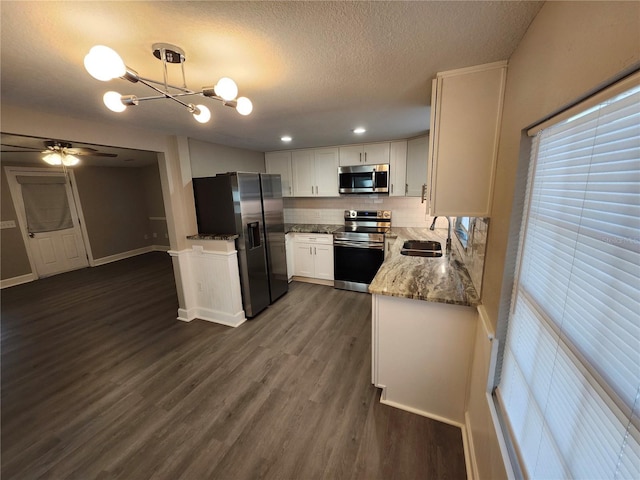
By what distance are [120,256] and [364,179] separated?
615 cm

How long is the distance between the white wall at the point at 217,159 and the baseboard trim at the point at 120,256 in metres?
4.41

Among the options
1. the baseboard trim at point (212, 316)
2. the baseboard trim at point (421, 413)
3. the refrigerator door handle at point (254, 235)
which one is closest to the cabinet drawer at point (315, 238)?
the refrigerator door handle at point (254, 235)

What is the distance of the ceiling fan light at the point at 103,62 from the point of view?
32.2 inches

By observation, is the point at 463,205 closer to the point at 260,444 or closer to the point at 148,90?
the point at 260,444

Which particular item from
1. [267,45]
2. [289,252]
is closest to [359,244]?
[289,252]

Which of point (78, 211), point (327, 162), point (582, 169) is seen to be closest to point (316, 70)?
point (582, 169)

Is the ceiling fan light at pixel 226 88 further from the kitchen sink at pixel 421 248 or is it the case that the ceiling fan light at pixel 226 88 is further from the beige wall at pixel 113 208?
the beige wall at pixel 113 208

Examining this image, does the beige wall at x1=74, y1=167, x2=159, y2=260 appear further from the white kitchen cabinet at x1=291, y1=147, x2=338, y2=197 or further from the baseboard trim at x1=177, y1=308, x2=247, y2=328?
the white kitchen cabinet at x1=291, y1=147, x2=338, y2=197

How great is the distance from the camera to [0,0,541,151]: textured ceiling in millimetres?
892

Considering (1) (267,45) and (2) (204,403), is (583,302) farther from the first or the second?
(2) (204,403)

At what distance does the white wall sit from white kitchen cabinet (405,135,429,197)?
2508 millimetres

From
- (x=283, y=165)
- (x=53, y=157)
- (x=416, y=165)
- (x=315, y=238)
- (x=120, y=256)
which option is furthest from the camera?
(x=120, y=256)

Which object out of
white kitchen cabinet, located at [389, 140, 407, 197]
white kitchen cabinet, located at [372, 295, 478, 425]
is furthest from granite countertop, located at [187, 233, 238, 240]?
white kitchen cabinet, located at [389, 140, 407, 197]

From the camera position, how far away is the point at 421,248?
2.96 metres
